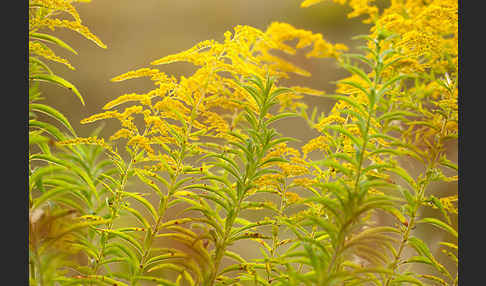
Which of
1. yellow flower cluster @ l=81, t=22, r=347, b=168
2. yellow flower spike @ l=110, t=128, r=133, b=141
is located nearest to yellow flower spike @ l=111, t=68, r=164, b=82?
yellow flower cluster @ l=81, t=22, r=347, b=168

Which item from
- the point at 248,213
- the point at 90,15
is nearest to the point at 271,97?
the point at 248,213

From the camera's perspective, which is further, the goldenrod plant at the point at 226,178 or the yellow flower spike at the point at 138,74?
the yellow flower spike at the point at 138,74

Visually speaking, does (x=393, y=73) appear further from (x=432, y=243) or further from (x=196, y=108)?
(x=432, y=243)

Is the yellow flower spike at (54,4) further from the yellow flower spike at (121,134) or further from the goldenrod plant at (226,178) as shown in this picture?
the yellow flower spike at (121,134)

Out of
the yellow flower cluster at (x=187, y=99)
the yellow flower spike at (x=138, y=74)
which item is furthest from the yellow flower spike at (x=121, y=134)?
the yellow flower spike at (x=138, y=74)

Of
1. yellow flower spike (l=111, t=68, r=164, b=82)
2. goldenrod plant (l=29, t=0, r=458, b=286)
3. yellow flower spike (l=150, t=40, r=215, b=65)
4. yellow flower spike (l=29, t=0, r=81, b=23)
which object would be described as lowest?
goldenrod plant (l=29, t=0, r=458, b=286)

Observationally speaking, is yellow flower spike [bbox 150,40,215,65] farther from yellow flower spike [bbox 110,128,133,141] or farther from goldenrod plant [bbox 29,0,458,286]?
yellow flower spike [bbox 110,128,133,141]

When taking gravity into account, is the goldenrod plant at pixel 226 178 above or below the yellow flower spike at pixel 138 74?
below

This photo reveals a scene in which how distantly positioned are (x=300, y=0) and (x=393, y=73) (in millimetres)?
973

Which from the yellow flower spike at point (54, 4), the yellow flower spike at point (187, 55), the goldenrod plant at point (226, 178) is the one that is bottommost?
the goldenrod plant at point (226, 178)

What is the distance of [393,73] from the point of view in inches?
41.1

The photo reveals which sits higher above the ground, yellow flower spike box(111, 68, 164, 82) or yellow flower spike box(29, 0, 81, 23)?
yellow flower spike box(29, 0, 81, 23)

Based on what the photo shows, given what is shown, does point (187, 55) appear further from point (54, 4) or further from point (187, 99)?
point (54, 4)

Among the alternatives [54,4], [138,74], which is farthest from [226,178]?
[54,4]
